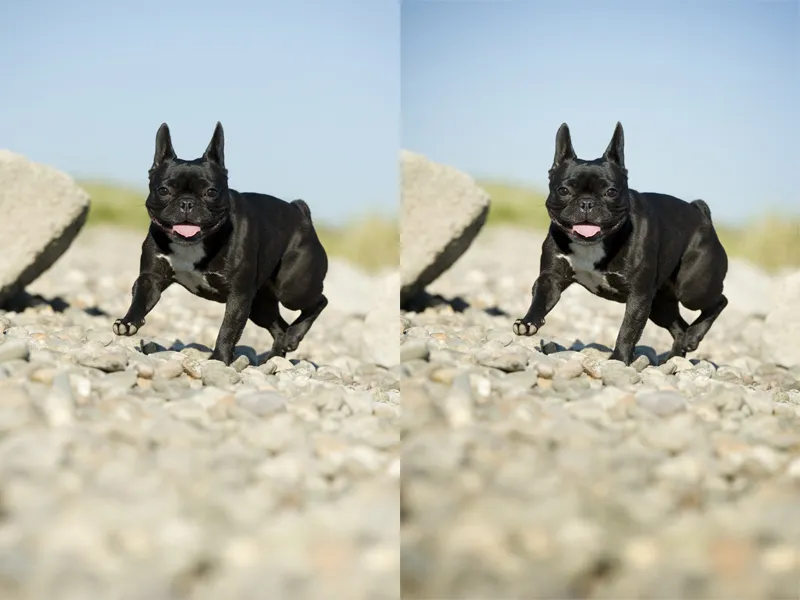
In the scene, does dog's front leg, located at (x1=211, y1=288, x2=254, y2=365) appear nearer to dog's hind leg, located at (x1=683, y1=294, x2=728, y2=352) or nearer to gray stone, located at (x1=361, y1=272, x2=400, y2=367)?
gray stone, located at (x1=361, y1=272, x2=400, y2=367)

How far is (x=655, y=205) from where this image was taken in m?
3.84

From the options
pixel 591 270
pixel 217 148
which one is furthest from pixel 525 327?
pixel 217 148

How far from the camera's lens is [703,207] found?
419 centimetres

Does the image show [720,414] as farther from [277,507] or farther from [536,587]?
[277,507]

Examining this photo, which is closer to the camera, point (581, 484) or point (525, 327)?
point (581, 484)

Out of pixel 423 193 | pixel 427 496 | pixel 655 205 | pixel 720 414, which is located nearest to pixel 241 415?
pixel 427 496

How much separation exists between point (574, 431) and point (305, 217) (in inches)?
117

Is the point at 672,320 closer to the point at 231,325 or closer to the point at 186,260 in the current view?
the point at 231,325

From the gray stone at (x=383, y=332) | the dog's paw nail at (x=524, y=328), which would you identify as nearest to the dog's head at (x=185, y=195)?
the gray stone at (x=383, y=332)

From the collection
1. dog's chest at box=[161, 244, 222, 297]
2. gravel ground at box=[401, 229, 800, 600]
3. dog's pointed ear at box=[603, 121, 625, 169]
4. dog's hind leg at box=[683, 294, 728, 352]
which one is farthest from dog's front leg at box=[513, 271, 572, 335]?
dog's chest at box=[161, 244, 222, 297]

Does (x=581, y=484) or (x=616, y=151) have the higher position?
(x=616, y=151)

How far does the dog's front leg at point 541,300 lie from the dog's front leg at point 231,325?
1374 millimetres

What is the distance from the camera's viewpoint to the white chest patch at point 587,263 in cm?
328

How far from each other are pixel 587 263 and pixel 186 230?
1709 mm
